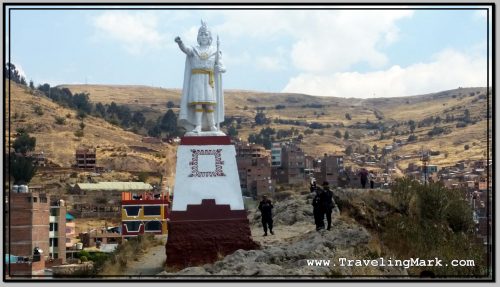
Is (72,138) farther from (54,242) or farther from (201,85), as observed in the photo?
(201,85)

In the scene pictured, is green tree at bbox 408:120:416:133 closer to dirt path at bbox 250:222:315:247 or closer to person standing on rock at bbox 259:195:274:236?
dirt path at bbox 250:222:315:247

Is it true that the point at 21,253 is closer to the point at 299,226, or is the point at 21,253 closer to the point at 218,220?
the point at 299,226

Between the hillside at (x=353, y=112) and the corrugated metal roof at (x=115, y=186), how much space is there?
24.5 metres

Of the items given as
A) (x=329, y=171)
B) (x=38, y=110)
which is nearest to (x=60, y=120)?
(x=38, y=110)

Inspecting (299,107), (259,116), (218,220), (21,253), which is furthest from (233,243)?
(299,107)

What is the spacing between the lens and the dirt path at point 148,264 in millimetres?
20136

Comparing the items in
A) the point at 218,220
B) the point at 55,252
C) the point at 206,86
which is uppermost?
the point at 206,86

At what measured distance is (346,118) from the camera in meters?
123

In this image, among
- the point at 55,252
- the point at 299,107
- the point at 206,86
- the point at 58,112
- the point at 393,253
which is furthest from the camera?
the point at 299,107

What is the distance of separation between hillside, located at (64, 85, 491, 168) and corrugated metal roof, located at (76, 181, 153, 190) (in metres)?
24.5

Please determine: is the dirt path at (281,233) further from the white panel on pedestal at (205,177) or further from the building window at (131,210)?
the building window at (131,210)

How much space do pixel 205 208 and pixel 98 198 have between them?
60.3 metres

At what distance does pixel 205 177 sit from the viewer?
20.3m

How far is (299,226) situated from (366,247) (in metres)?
5.40
